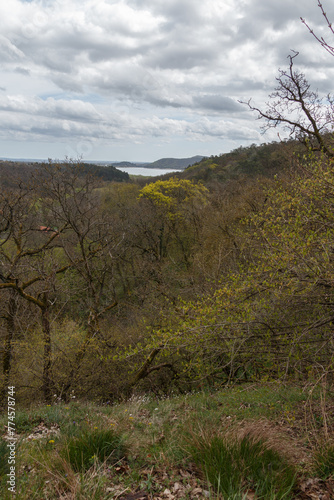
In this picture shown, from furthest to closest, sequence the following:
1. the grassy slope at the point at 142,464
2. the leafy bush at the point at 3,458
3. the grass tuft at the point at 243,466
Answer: the leafy bush at the point at 3,458
the grassy slope at the point at 142,464
the grass tuft at the point at 243,466

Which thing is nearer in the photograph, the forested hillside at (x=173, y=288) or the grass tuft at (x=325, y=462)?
the grass tuft at (x=325, y=462)

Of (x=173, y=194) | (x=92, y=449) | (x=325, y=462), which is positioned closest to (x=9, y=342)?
(x=92, y=449)

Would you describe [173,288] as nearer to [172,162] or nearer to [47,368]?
[47,368]

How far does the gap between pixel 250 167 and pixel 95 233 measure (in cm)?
3058

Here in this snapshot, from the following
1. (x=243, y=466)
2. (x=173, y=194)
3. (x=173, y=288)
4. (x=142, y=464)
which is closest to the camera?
(x=243, y=466)

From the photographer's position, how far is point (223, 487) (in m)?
2.81

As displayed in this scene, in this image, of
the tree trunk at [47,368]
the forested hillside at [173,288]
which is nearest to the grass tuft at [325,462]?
the forested hillside at [173,288]

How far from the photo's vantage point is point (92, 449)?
137 inches

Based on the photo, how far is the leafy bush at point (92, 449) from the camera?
130 inches

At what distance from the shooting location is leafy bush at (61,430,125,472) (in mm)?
3309

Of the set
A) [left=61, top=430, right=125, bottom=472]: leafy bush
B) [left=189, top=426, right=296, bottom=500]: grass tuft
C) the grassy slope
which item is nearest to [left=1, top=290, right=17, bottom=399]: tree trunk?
the grassy slope

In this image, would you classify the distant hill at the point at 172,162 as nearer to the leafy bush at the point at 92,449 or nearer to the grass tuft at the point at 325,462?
the leafy bush at the point at 92,449

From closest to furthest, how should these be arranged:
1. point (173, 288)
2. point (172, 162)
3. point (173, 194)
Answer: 1. point (173, 288)
2. point (173, 194)
3. point (172, 162)

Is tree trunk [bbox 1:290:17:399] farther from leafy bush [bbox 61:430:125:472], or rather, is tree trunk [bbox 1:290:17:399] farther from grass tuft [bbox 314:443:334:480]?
grass tuft [bbox 314:443:334:480]
